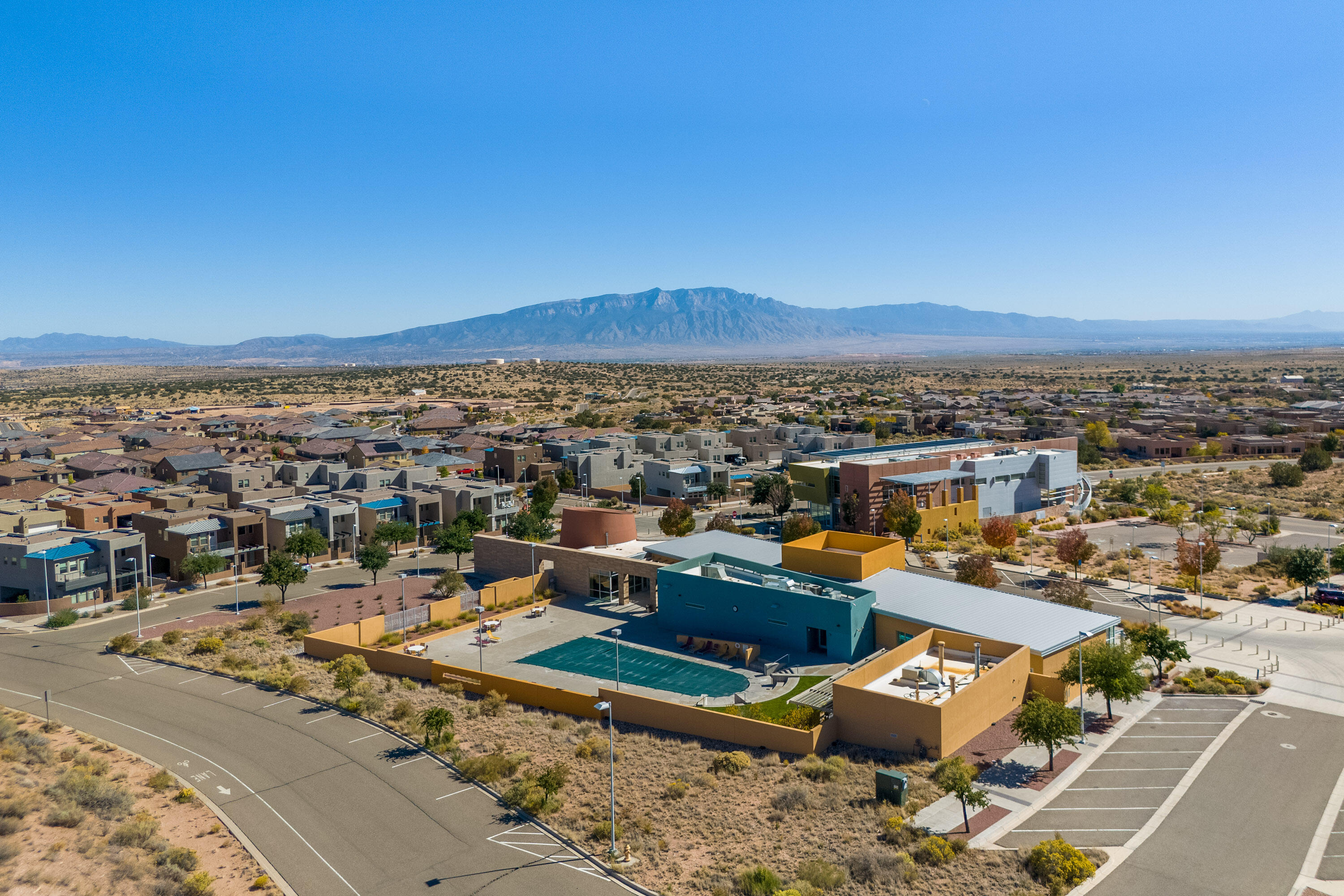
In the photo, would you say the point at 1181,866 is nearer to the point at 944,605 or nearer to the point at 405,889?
the point at 944,605

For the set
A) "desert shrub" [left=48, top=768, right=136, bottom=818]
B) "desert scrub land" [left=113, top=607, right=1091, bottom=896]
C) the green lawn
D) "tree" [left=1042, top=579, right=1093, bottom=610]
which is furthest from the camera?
"tree" [left=1042, top=579, right=1093, bottom=610]

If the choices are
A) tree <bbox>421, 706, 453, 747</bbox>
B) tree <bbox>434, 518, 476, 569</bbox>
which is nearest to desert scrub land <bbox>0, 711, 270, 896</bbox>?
tree <bbox>421, 706, 453, 747</bbox>

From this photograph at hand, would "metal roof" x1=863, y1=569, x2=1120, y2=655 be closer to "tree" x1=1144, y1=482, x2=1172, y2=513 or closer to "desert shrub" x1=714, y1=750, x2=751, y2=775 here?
"desert shrub" x1=714, y1=750, x2=751, y2=775

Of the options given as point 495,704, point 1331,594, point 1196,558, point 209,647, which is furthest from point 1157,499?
point 209,647

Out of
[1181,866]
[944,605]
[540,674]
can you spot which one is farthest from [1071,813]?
[540,674]

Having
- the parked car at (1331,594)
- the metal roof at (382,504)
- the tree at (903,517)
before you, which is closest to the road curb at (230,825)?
the metal roof at (382,504)
